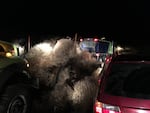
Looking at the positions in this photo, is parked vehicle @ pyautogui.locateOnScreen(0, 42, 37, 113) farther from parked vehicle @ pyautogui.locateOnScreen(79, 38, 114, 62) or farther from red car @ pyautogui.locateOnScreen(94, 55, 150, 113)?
parked vehicle @ pyautogui.locateOnScreen(79, 38, 114, 62)

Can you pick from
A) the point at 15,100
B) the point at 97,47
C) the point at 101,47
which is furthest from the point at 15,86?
the point at 101,47

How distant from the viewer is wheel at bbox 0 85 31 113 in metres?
7.93

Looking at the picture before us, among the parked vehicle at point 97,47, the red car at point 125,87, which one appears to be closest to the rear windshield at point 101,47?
the parked vehicle at point 97,47

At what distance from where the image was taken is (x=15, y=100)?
8.21 m

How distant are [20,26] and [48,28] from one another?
30.1 ft

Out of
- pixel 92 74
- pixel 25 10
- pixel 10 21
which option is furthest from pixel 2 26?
pixel 92 74

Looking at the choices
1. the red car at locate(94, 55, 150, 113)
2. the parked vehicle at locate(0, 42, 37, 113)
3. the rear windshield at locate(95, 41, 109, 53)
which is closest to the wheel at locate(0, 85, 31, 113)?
the parked vehicle at locate(0, 42, 37, 113)

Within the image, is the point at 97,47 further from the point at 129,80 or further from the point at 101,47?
the point at 129,80

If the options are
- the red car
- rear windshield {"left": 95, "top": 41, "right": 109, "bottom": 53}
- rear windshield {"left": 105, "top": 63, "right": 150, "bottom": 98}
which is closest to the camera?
the red car

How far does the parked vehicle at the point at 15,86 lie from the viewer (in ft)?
26.1

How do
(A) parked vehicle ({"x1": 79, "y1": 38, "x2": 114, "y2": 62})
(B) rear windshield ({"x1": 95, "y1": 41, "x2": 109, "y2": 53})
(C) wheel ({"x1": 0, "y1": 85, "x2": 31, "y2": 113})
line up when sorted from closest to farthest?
(C) wheel ({"x1": 0, "y1": 85, "x2": 31, "y2": 113}) → (A) parked vehicle ({"x1": 79, "y1": 38, "x2": 114, "y2": 62}) → (B) rear windshield ({"x1": 95, "y1": 41, "x2": 109, "y2": 53})

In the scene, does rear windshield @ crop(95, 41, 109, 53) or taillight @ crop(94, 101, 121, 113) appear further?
rear windshield @ crop(95, 41, 109, 53)

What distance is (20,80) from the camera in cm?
854

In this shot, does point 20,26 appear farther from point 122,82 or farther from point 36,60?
point 122,82
